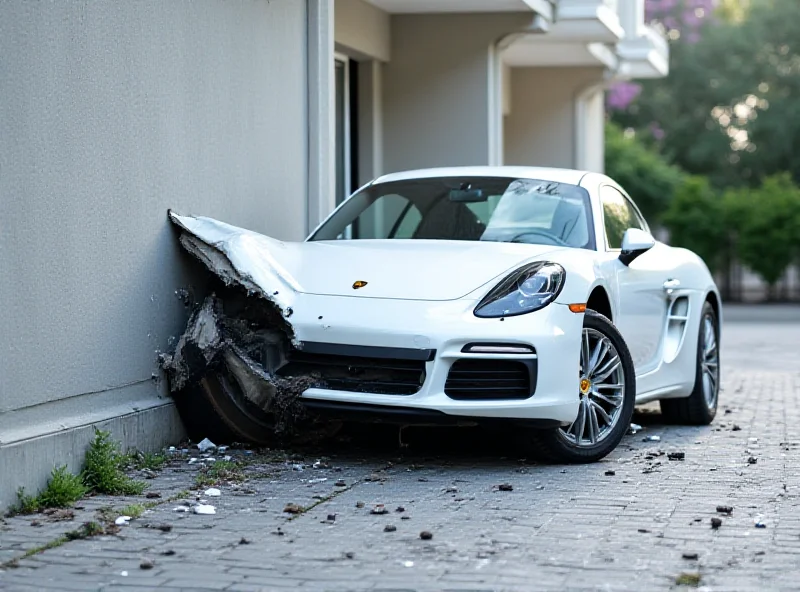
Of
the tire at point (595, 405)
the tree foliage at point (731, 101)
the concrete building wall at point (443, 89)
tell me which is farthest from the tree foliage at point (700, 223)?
the tire at point (595, 405)

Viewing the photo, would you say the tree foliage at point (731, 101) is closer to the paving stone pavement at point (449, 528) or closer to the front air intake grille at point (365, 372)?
the paving stone pavement at point (449, 528)

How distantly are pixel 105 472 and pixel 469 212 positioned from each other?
114 inches

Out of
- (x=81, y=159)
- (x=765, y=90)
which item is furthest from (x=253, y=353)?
(x=765, y=90)

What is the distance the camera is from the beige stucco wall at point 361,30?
12.0m

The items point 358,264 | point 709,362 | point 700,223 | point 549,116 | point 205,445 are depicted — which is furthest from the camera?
point 700,223

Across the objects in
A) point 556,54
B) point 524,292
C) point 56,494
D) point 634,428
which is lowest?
point 634,428

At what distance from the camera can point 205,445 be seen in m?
7.31

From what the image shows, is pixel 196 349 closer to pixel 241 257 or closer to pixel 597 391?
pixel 241 257

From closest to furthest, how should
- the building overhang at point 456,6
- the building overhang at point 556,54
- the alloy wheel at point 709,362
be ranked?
the alloy wheel at point 709,362
the building overhang at point 456,6
the building overhang at point 556,54

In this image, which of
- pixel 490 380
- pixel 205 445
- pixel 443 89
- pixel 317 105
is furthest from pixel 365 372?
pixel 443 89

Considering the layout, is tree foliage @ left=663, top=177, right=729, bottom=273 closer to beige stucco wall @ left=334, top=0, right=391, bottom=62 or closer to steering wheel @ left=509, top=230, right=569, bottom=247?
beige stucco wall @ left=334, top=0, right=391, bottom=62

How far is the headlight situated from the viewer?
6.71 m

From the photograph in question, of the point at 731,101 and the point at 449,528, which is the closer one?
the point at 449,528

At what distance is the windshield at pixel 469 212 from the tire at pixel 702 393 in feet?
5.17
